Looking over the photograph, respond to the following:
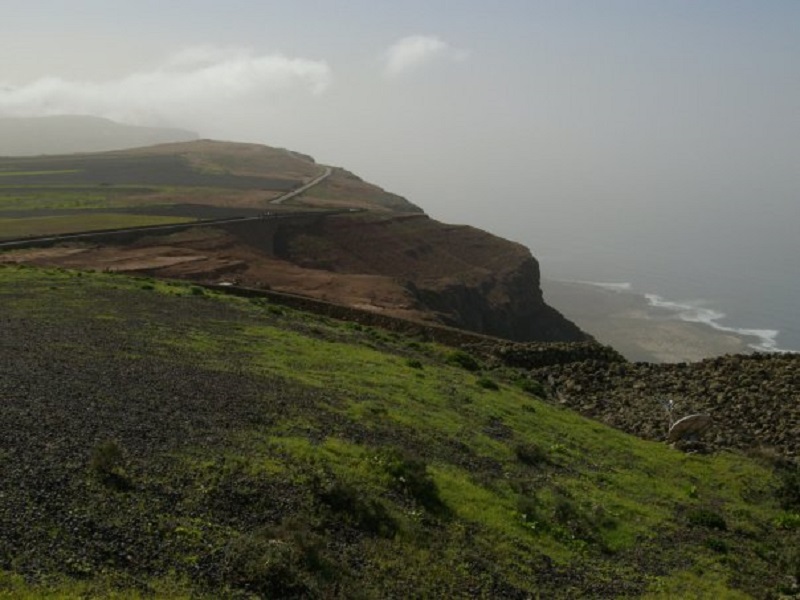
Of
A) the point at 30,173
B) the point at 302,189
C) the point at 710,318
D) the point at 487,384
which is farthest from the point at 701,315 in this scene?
the point at 30,173

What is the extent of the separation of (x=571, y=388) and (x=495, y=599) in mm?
24338

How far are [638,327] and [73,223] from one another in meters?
85.6

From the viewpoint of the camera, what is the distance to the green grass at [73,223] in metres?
61.9

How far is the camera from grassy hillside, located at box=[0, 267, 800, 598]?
11.8 m

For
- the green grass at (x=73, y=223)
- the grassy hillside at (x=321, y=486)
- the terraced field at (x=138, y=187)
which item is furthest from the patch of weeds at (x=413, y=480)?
the terraced field at (x=138, y=187)

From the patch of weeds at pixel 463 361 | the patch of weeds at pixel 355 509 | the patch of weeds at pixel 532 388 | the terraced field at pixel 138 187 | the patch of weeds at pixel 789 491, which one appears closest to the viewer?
the patch of weeds at pixel 355 509

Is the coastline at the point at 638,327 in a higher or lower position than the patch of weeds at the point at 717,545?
higher

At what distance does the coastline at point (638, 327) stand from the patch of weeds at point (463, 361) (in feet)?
210

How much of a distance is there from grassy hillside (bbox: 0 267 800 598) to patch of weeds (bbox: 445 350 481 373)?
237 inches

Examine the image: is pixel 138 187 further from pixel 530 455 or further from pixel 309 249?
pixel 530 455

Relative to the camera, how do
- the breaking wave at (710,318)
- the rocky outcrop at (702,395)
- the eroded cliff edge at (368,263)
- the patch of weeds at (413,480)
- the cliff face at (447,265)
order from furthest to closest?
1. the breaking wave at (710,318)
2. the cliff face at (447,265)
3. the eroded cliff edge at (368,263)
4. the rocky outcrop at (702,395)
5. the patch of weeds at (413,480)

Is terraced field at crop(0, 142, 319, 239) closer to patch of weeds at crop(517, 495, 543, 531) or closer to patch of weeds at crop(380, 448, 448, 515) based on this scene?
patch of weeds at crop(380, 448, 448, 515)

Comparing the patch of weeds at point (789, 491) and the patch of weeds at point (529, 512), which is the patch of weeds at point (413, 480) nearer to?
the patch of weeds at point (529, 512)

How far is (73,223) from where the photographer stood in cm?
6812
